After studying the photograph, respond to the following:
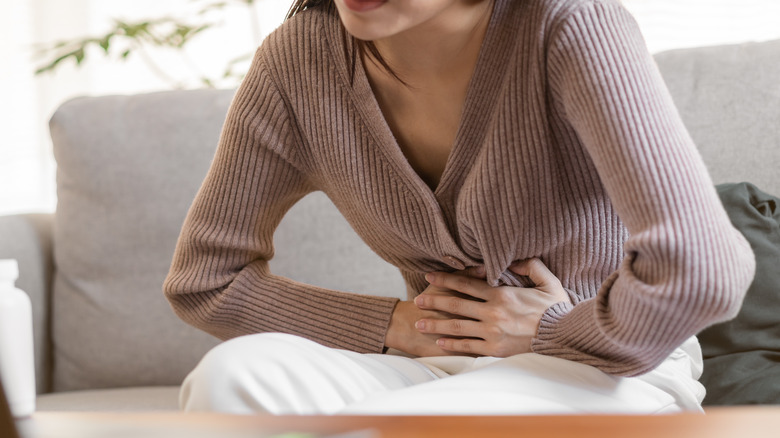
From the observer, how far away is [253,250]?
1117 mm

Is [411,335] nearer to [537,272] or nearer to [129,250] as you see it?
[537,272]

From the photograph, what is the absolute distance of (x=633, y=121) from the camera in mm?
754

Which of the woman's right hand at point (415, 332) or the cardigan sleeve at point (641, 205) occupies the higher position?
the cardigan sleeve at point (641, 205)

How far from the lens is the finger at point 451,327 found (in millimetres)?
974

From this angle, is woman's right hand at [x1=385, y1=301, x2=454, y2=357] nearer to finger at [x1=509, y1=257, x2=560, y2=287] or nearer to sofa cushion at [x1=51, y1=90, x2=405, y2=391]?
finger at [x1=509, y1=257, x2=560, y2=287]

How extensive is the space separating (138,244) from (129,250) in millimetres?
24

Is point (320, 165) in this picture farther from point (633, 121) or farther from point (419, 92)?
point (633, 121)

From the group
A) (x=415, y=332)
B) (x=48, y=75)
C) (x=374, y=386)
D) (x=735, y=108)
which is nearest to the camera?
(x=374, y=386)

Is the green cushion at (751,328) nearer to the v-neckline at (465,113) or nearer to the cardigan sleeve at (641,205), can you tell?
the cardigan sleeve at (641,205)

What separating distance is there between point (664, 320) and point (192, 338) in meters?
1.13

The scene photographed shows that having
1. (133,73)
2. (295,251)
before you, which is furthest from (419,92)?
(133,73)

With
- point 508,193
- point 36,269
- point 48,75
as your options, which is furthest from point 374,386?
point 48,75

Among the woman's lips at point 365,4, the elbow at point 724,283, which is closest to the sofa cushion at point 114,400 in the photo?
the woman's lips at point 365,4

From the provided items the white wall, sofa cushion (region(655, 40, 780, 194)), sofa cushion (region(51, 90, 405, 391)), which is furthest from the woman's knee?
the white wall
